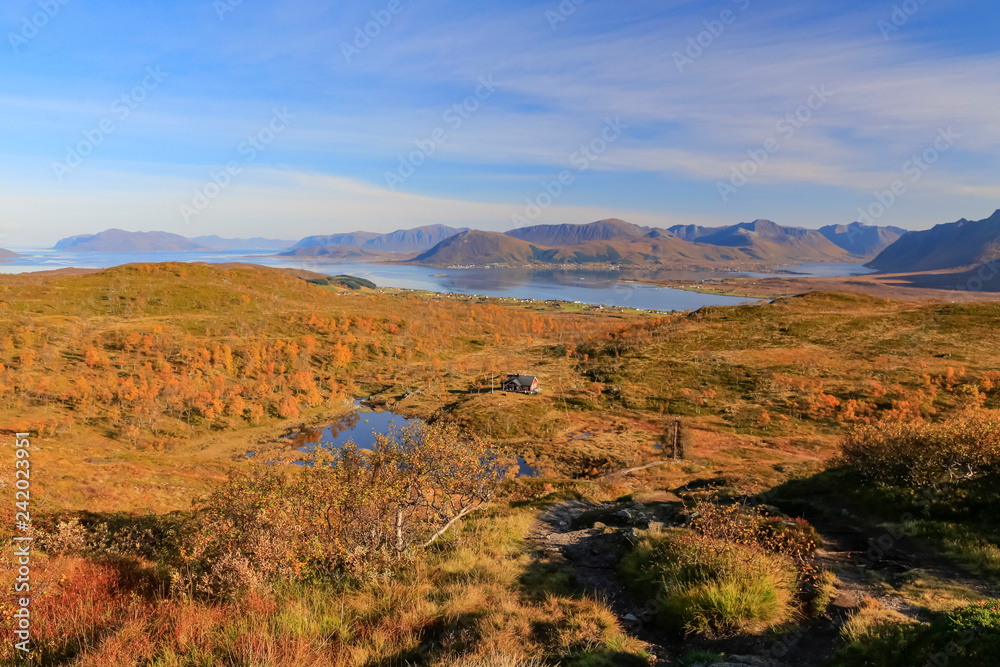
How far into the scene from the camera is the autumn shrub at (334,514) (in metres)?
10.7

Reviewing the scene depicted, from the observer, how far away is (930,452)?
1772cm

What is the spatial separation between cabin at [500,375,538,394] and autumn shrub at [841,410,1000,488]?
1831 inches

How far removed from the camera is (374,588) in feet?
37.4

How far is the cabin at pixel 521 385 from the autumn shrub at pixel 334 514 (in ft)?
164

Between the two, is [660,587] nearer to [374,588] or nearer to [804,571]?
[804,571]

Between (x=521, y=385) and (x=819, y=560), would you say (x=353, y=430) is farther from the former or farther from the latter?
(x=819, y=560)

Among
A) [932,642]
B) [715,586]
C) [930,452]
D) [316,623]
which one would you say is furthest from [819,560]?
[316,623]

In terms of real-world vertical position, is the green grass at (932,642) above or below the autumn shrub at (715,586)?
above

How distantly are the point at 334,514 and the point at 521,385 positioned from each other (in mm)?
54055

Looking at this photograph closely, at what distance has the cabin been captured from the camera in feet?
216

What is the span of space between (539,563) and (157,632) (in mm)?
10962

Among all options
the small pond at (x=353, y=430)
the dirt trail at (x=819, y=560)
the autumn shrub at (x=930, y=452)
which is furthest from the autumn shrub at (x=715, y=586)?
the small pond at (x=353, y=430)

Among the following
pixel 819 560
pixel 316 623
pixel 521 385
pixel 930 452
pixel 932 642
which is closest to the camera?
pixel 932 642

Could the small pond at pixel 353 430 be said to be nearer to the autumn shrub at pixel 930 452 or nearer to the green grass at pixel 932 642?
the autumn shrub at pixel 930 452
